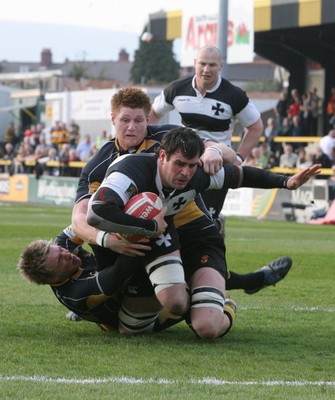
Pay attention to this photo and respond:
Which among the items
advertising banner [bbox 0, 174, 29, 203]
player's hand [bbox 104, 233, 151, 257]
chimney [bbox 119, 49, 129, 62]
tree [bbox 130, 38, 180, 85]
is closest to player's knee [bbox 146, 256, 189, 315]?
player's hand [bbox 104, 233, 151, 257]

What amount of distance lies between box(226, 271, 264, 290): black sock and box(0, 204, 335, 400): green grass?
9.5 inches

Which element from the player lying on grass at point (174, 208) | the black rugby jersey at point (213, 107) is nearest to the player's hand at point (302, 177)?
the player lying on grass at point (174, 208)

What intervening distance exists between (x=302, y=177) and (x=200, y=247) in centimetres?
86

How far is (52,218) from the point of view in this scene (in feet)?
78.9

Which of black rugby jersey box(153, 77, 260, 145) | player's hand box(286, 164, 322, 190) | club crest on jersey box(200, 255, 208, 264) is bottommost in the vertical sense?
club crest on jersey box(200, 255, 208, 264)

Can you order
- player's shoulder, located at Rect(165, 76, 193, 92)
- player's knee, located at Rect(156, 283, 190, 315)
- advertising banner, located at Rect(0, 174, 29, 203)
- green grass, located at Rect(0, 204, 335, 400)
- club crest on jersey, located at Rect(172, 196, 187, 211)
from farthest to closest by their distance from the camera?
advertising banner, located at Rect(0, 174, 29, 203) → player's shoulder, located at Rect(165, 76, 193, 92) → club crest on jersey, located at Rect(172, 196, 187, 211) → player's knee, located at Rect(156, 283, 190, 315) → green grass, located at Rect(0, 204, 335, 400)

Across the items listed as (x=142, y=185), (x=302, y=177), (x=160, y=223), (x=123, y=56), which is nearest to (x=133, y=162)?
(x=142, y=185)

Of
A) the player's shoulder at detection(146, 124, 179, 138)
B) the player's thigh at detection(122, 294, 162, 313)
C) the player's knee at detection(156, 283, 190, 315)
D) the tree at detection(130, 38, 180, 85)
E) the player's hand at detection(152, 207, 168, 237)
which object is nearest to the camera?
the player's hand at detection(152, 207, 168, 237)

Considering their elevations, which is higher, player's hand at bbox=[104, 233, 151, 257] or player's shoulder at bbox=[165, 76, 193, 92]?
player's shoulder at bbox=[165, 76, 193, 92]

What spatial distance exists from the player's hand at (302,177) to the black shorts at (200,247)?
658 mm

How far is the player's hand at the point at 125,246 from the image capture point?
7.11 metres

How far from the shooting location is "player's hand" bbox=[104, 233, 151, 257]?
23.3ft

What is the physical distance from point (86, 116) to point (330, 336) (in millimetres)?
39049

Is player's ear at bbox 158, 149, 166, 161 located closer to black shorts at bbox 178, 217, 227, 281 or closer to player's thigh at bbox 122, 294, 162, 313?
black shorts at bbox 178, 217, 227, 281
